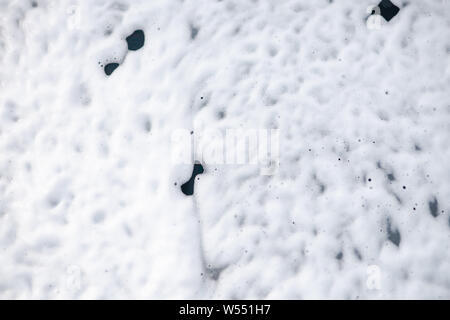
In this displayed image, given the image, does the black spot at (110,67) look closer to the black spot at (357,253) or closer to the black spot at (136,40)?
the black spot at (136,40)

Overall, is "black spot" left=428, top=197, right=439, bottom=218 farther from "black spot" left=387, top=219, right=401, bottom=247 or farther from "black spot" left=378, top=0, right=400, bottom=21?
"black spot" left=378, top=0, right=400, bottom=21

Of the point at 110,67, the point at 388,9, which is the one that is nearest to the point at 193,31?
the point at 110,67

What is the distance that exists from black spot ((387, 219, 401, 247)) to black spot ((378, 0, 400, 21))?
2.58 ft

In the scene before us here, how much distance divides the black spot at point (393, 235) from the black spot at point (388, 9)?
0.79 meters

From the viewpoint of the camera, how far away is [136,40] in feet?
4.66

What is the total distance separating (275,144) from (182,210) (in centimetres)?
40

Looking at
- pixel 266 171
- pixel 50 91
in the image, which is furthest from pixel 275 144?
pixel 50 91

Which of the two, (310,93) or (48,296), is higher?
(310,93)

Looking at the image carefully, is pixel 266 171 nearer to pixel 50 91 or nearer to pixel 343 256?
pixel 343 256

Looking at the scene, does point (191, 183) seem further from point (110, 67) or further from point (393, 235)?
point (393, 235)

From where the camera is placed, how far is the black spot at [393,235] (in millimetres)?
1141

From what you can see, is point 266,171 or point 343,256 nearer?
point 343,256

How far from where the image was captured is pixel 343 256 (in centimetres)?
114

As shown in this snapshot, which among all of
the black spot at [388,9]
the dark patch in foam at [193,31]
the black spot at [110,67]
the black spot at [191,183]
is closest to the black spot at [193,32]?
the dark patch in foam at [193,31]
